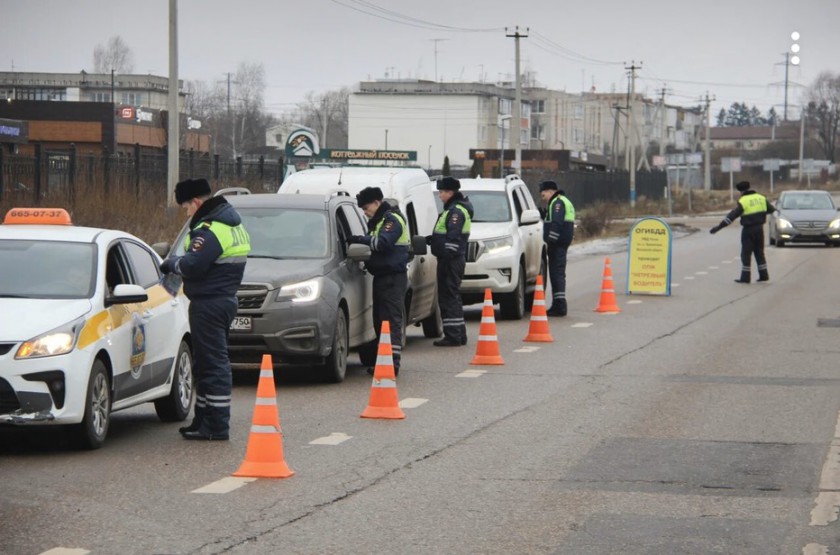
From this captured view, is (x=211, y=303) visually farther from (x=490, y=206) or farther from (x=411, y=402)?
(x=490, y=206)

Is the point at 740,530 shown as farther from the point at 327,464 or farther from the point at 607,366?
the point at 607,366

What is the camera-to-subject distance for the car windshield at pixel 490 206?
2208cm

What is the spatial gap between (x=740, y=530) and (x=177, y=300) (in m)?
5.74

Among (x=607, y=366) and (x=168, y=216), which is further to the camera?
(x=168, y=216)

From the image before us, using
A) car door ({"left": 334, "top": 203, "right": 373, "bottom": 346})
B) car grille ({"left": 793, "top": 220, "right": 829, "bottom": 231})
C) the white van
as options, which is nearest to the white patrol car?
car door ({"left": 334, "top": 203, "right": 373, "bottom": 346})

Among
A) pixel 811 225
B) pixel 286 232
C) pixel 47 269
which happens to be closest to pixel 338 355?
pixel 286 232

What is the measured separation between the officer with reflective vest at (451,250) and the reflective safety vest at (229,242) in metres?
6.75

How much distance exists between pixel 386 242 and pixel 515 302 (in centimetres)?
717

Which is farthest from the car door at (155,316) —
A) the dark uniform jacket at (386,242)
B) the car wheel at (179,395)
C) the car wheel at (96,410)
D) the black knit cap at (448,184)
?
the black knit cap at (448,184)

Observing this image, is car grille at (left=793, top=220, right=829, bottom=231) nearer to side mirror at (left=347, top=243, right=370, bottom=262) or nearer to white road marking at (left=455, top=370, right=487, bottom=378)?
white road marking at (left=455, top=370, right=487, bottom=378)

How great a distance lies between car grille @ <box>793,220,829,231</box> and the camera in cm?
4322

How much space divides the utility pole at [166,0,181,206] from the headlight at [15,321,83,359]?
73.4ft

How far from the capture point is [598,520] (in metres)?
8.27

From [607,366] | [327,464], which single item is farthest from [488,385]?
[327,464]
